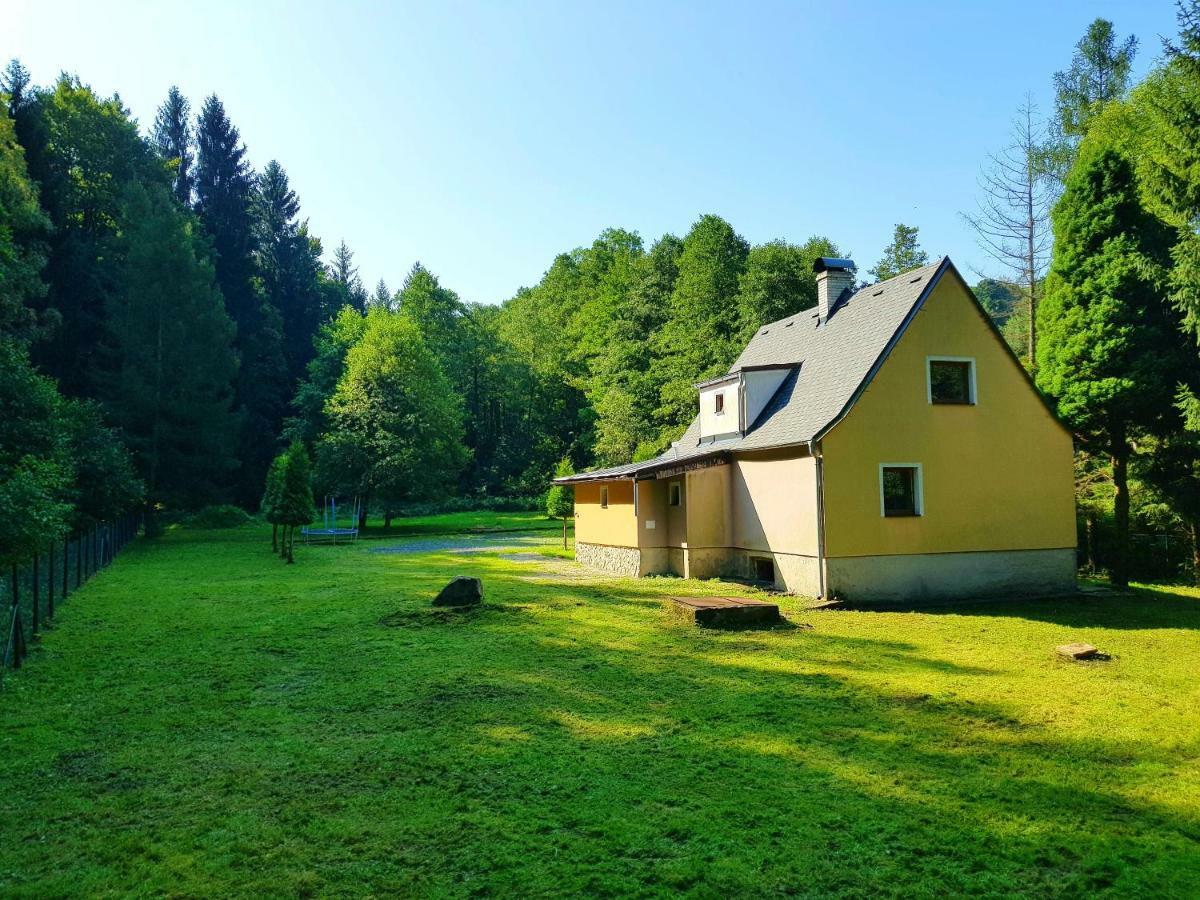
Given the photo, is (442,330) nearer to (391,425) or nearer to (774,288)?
(391,425)

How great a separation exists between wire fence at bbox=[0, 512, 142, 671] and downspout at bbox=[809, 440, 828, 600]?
13677mm

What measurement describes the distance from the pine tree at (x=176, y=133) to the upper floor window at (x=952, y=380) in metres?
58.8

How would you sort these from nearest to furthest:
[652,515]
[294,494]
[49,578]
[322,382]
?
[49,578], [652,515], [294,494], [322,382]

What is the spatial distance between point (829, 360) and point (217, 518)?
3422 cm

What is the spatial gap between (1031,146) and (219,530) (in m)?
40.4

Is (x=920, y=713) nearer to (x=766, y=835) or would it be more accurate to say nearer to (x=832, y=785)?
(x=832, y=785)

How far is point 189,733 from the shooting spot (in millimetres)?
7020

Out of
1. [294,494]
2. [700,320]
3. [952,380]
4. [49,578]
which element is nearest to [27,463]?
[49,578]

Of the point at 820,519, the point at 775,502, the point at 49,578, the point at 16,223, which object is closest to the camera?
the point at 49,578

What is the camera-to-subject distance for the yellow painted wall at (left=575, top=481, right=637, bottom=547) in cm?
2020

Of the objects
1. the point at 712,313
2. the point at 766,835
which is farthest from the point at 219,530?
the point at 766,835

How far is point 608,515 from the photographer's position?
2167 cm

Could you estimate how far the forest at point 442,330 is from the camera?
17484 mm

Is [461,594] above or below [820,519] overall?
below
